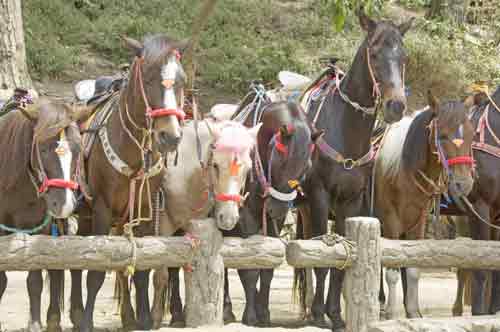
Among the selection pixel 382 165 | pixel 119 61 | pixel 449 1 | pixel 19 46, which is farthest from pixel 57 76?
pixel 382 165

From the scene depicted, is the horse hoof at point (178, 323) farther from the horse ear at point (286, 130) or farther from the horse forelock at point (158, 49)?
the horse forelock at point (158, 49)

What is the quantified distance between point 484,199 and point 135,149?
316 cm

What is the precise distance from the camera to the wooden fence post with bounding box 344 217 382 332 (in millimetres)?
5711

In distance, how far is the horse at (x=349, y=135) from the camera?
6.77m

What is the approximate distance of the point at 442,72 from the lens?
14.9 metres

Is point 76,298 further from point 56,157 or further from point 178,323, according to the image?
point 56,157

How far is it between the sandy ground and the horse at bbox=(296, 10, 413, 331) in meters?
0.82

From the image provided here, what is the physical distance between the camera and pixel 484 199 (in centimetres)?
732

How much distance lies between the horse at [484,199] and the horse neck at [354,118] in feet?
3.38

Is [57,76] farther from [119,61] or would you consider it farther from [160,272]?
[160,272]

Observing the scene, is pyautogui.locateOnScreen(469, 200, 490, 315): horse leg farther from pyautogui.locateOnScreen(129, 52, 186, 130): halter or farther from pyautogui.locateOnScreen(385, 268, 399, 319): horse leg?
pyautogui.locateOnScreen(129, 52, 186, 130): halter

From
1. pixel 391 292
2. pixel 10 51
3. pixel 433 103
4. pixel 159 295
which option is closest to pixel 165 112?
pixel 159 295

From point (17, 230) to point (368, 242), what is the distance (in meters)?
2.45

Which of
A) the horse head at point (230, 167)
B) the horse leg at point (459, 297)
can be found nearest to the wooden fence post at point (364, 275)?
the horse head at point (230, 167)
